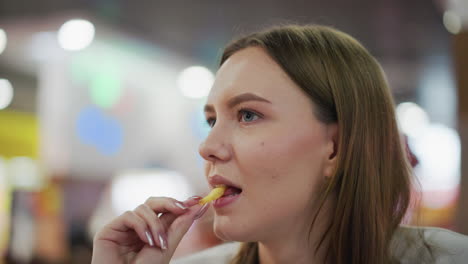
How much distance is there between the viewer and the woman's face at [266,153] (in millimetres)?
1195

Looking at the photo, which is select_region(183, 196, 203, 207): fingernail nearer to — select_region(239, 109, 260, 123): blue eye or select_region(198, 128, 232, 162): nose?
select_region(198, 128, 232, 162): nose

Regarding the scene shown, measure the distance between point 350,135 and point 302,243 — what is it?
0.33m

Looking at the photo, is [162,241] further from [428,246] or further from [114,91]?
[114,91]

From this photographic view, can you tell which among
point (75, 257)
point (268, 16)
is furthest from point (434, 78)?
point (75, 257)

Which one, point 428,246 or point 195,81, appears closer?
point 428,246

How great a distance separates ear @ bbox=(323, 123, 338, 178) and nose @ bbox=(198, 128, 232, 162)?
0.89ft

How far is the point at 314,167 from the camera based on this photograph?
1241mm

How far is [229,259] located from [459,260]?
72cm

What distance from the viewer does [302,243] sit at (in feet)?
4.20

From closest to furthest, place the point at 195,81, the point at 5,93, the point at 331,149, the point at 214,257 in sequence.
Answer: the point at 331,149
the point at 214,257
the point at 5,93
the point at 195,81

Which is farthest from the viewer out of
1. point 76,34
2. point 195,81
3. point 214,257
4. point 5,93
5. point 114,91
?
point 195,81

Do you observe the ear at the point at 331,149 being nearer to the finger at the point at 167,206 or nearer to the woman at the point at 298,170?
the woman at the point at 298,170

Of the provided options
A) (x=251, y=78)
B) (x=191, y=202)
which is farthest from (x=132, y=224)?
(x=251, y=78)

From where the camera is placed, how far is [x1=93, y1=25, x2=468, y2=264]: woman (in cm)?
120
